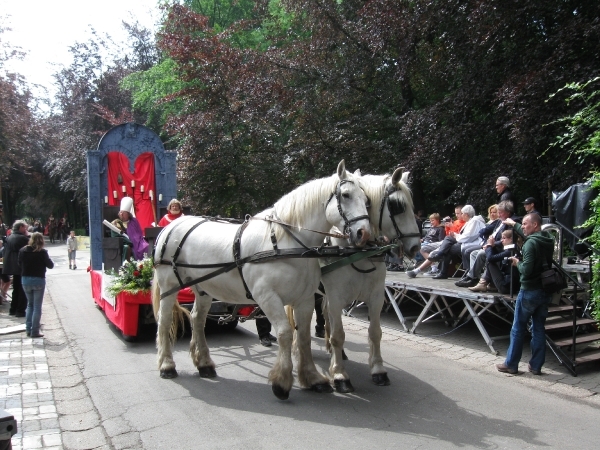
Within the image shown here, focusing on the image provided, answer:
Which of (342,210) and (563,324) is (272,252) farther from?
(563,324)

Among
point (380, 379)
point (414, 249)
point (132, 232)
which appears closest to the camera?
point (414, 249)

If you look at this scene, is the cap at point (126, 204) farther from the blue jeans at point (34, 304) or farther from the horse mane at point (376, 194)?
the horse mane at point (376, 194)

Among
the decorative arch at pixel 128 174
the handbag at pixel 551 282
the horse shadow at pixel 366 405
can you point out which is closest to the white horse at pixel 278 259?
the horse shadow at pixel 366 405

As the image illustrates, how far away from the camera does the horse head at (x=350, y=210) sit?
452 cm

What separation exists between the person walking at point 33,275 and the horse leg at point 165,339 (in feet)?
11.0

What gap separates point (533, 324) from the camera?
18.6 feet

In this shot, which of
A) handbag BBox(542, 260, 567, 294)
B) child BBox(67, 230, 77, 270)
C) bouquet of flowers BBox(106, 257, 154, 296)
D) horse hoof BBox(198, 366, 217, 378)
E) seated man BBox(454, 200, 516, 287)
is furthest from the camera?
child BBox(67, 230, 77, 270)

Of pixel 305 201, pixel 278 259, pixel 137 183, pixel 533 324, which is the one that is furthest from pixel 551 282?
pixel 137 183

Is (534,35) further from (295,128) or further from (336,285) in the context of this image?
(336,285)

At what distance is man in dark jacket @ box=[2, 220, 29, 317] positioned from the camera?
9.83 meters

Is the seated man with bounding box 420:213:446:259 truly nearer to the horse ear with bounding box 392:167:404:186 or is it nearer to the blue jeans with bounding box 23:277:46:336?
the horse ear with bounding box 392:167:404:186

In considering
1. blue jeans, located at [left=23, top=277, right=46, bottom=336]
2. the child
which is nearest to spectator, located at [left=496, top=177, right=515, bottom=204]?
blue jeans, located at [left=23, top=277, right=46, bottom=336]

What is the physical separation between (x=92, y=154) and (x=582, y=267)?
8621mm

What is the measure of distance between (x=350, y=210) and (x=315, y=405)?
6.16 feet
